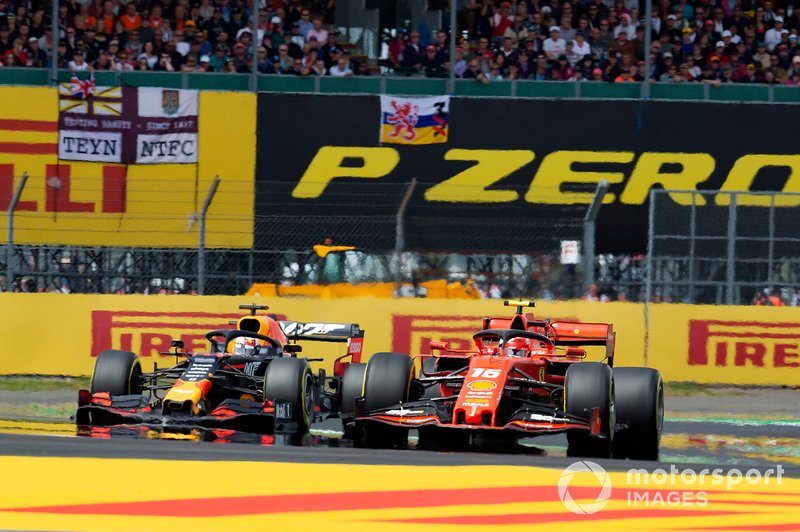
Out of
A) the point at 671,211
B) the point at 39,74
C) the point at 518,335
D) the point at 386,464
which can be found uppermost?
A: the point at 39,74

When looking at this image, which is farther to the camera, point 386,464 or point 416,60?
point 416,60

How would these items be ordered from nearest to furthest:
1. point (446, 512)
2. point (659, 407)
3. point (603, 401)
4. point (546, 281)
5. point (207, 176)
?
point (446, 512) → point (603, 401) → point (659, 407) → point (546, 281) → point (207, 176)

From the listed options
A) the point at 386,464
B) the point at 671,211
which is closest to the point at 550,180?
the point at 671,211

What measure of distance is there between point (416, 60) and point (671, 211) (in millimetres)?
6014

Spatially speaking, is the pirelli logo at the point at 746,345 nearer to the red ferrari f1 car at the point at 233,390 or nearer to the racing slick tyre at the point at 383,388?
the red ferrari f1 car at the point at 233,390

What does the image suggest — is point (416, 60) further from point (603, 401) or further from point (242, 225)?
point (603, 401)

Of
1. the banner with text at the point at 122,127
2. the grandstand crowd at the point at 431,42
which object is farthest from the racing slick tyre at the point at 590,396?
the banner with text at the point at 122,127

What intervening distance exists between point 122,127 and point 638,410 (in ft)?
37.5

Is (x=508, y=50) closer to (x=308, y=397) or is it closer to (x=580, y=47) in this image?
(x=580, y=47)

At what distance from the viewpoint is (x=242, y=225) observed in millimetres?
17719

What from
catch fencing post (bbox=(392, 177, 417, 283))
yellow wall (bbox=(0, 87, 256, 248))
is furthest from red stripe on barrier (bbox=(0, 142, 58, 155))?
catch fencing post (bbox=(392, 177, 417, 283))

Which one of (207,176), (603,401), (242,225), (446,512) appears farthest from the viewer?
(207,176)

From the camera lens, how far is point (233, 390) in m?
11.7

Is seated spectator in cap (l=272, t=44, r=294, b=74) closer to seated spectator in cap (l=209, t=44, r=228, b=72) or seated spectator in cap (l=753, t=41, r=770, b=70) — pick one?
seated spectator in cap (l=209, t=44, r=228, b=72)
